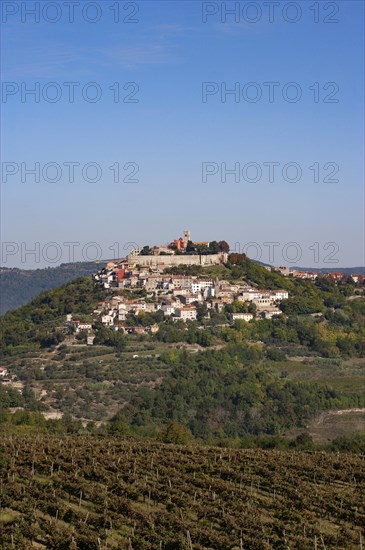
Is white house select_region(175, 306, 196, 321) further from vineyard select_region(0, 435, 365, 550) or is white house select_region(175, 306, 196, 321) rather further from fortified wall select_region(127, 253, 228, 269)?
vineyard select_region(0, 435, 365, 550)

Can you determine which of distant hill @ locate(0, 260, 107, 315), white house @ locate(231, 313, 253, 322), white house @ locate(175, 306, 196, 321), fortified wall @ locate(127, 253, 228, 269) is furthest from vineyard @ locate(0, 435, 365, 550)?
distant hill @ locate(0, 260, 107, 315)

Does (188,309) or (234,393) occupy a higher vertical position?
(188,309)

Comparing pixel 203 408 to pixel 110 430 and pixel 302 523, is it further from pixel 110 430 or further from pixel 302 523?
pixel 302 523

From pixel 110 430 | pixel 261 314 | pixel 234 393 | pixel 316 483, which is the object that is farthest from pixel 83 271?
pixel 316 483

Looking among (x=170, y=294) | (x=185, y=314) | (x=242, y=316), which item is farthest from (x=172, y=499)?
(x=170, y=294)

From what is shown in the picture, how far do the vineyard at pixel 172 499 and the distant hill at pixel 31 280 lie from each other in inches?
4655

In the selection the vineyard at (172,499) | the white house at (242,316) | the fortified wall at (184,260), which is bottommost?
the vineyard at (172,499)

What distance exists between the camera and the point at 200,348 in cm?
5809

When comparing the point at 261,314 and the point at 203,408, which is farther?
the point at 261,314

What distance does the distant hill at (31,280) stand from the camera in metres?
145

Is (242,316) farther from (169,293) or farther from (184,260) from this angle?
(184,260)

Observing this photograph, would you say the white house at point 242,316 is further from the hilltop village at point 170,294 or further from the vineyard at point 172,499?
the vineyard at point 172,499

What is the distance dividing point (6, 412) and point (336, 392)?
18.4m

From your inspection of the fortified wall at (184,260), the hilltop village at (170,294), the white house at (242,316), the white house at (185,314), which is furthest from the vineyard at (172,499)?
the fortified wall at (184,260)
